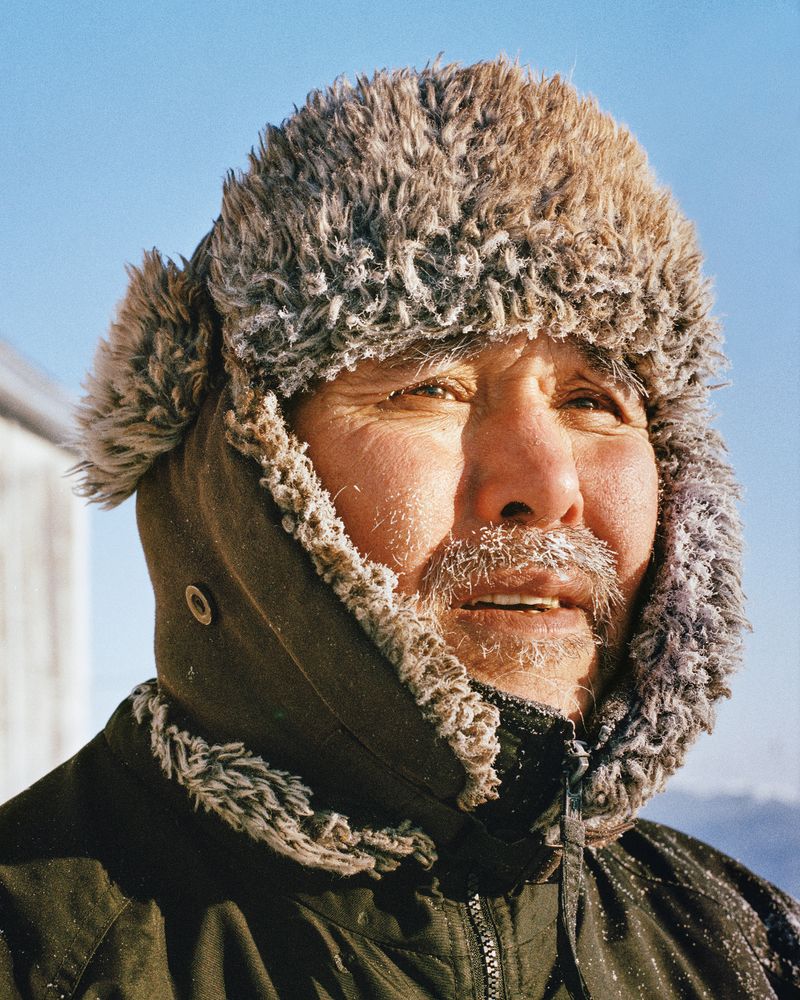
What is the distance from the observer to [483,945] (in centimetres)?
130

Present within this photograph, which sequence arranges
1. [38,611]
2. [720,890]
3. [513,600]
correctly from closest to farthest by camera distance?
[513,600], [720,890], [38,611]

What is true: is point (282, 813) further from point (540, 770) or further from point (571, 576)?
point (571, 576)

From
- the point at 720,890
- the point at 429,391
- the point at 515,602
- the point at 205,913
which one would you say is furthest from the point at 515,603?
the point at 720,890

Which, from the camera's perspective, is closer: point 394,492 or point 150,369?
point 394,492

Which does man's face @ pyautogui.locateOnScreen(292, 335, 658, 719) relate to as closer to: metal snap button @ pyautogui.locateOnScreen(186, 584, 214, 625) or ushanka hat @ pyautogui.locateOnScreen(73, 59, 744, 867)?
ushanka hat @ pyautogui.locateOnScreen(73, 59, 744, 867)

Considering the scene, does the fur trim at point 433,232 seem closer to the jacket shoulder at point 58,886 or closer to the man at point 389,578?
the man at point 389,578

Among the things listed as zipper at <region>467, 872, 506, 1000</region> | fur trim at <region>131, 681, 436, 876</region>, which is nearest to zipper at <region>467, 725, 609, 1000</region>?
zipper at <region>467, 872, 506, 1000</region>

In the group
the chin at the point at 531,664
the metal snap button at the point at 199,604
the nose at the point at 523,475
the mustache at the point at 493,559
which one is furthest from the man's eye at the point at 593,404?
the metal snap button at the point at 199,604

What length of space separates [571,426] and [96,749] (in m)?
0.89

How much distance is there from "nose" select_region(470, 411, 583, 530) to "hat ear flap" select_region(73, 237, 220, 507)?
Answer: 436 mm

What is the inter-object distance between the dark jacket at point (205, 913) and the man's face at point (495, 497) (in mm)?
322

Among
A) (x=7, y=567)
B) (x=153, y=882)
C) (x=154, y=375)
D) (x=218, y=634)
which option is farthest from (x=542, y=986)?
(x=7, y=567)

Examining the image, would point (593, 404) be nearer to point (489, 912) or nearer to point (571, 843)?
point (571, 843)

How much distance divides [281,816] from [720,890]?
41.0 inches
